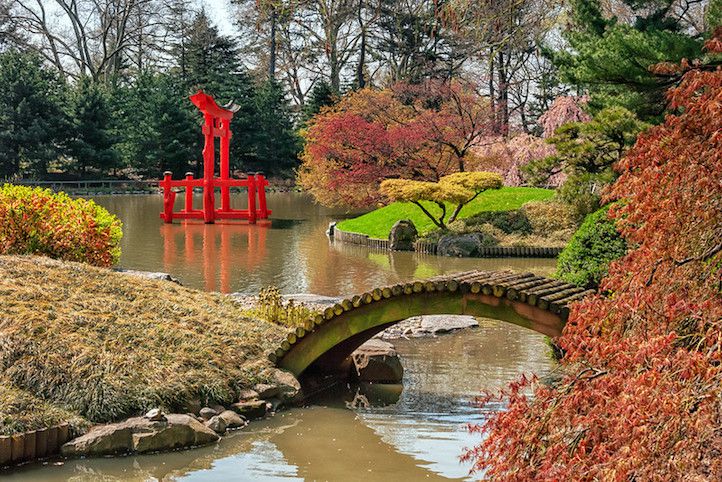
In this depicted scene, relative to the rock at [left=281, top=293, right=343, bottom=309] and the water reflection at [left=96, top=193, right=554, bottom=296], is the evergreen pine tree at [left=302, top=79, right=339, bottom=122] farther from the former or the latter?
the rock at [left=281, top=293, right=343, bottom=309]

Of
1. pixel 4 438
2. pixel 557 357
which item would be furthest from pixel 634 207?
pixel 557 357

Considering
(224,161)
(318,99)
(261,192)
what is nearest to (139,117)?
(318,99)

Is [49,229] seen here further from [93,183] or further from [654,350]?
[93,183]

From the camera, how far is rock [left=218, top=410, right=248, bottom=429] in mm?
8062

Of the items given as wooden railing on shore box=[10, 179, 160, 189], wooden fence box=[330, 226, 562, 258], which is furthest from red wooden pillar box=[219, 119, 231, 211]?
wooden railing on shore box=[10, 179, 160, 189]

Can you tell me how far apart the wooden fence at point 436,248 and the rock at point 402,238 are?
19 cm

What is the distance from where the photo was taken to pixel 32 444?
711 centimetres

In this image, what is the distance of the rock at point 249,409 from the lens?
837 centimetres

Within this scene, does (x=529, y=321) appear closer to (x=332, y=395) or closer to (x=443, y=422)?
(x=443, y=422)

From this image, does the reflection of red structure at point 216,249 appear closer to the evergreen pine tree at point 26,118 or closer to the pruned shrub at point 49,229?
the pruned shrub at point 49,229

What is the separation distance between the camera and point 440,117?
100 ft

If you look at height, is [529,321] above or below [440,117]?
below

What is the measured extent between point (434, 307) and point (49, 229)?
613cm

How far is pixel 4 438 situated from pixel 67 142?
124ft
